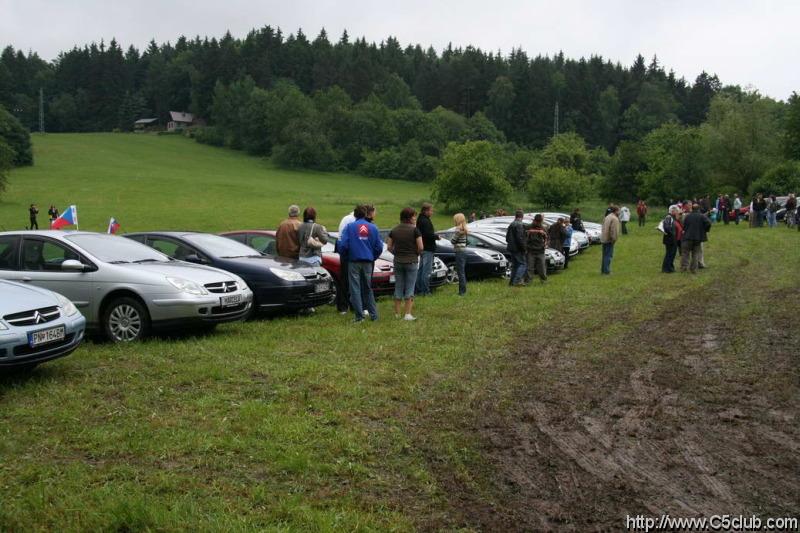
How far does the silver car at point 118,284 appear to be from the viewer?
30.2 feet

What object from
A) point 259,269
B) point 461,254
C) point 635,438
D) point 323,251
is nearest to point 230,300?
point 259,269

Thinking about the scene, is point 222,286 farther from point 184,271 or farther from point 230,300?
point 184,271

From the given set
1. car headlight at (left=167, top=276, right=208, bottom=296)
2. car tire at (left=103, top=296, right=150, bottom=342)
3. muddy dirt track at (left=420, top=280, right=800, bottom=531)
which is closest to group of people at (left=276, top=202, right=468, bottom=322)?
car headlight at (left=167, top=276, right=208, bottom=296)

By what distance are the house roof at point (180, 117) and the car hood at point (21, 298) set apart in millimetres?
133257

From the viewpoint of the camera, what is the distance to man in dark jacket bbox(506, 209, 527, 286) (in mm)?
16516

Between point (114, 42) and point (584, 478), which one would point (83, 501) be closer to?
point (584, 478)

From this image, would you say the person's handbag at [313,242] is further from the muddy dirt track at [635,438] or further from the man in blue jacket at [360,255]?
the muddy dirt track at [635,438]

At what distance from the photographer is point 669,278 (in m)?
17.2

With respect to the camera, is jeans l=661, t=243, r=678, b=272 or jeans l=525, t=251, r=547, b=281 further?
jeans l=661, t=243, r=678, b=272

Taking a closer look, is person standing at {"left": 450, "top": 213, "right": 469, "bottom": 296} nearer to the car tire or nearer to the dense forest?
the car tire

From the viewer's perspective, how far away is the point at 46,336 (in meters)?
6.88

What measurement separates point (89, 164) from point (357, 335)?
85.1m

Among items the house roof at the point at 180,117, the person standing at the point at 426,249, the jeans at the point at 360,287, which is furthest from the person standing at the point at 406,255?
the house roof at the point at 180,117

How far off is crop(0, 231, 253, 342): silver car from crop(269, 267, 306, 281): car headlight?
129 centimetres
